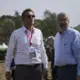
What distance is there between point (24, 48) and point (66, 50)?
0.73 metres

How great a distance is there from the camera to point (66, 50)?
663cm

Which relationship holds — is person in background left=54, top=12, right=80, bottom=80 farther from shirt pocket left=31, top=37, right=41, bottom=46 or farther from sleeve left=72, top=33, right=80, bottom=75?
shirt pocket left=31, top=37, right=41, bottom=46

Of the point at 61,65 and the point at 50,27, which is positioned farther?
the point at 50,27

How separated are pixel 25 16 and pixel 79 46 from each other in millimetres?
1158

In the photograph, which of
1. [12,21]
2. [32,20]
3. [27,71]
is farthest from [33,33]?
[12,21]

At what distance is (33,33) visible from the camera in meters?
6.95

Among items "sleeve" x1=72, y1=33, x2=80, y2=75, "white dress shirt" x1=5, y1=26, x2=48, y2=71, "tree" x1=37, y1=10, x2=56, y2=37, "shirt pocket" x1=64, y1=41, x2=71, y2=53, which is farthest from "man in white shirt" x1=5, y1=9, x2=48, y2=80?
"tree" x1=37, y1=10, x2=56, y2=37

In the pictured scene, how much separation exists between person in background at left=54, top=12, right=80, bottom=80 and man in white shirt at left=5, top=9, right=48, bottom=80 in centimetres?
35

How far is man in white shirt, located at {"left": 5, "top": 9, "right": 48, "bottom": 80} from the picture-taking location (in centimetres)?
682

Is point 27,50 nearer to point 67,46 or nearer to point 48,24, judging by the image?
point 67,46

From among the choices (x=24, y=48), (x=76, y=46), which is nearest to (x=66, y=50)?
(x=76, y=46)

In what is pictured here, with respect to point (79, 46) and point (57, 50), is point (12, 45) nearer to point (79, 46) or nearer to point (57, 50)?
point (57, 50)

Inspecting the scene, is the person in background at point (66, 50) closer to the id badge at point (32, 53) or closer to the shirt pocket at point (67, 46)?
the shirt pocket at point (67, 46)

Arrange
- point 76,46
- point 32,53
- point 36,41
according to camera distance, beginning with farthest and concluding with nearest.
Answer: point 36,41, point 32,53, point 76,46
